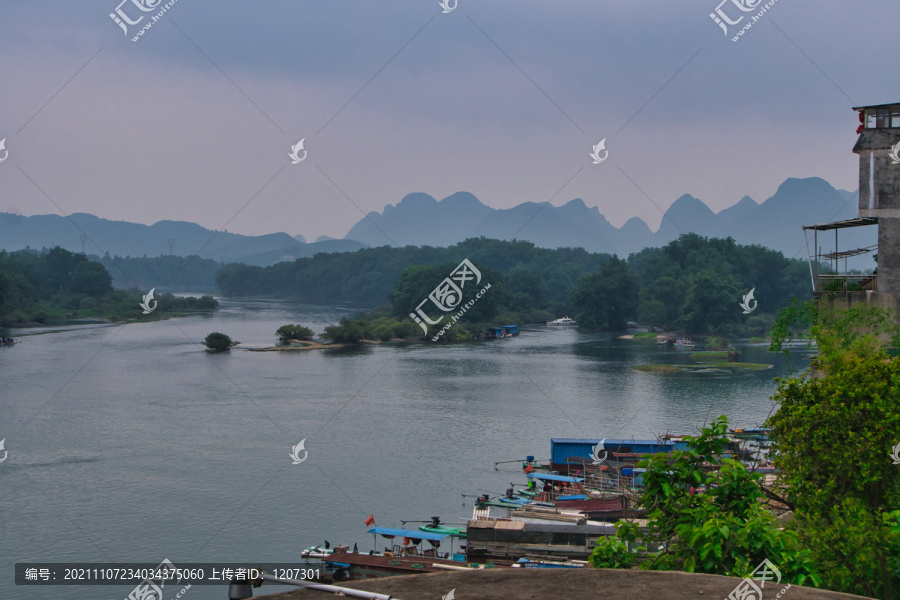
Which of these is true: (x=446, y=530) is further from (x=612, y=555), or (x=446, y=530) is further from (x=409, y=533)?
(x=612, y=555)

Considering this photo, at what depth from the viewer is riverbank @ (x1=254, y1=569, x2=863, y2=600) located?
346 centimetres

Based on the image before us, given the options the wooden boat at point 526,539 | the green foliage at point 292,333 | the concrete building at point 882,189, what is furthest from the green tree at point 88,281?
the concrete building at point 882,189

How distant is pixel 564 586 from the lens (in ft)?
11.8

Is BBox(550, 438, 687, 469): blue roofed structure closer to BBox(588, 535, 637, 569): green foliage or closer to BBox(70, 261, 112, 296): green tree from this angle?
BBox(588, 535, 637, 569): green foliage

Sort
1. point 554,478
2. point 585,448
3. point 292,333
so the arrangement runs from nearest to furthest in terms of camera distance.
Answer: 1. point 554,478
2. point 585,448
3. point 292,333

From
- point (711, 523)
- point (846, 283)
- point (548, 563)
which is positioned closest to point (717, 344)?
point (846, 283)

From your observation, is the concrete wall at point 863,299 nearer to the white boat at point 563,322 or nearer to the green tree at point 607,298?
the green tree at point 607,298

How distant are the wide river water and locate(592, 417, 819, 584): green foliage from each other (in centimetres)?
783

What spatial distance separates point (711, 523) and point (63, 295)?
54270 millimetres

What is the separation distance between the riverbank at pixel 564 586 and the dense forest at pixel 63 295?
44627mm

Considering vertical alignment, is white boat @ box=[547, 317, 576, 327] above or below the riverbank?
above

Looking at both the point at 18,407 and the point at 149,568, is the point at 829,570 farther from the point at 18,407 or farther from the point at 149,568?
the point at 18,407

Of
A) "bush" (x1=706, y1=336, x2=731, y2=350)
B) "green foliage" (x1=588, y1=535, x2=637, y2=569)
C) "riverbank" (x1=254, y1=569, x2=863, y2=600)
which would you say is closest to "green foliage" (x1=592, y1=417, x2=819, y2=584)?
"green foliage" (x1=588, y1=535, x2=637, y2=569)

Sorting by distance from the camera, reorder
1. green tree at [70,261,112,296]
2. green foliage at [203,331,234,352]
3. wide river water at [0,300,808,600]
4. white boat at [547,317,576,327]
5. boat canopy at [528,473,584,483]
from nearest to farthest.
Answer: wide river water at [0,300,808,600], boat canopy at [528,473,584,483], green foliage at [203,331,234,352], white boat at [547,317,576,327], green tree at [70,261,112,296]
